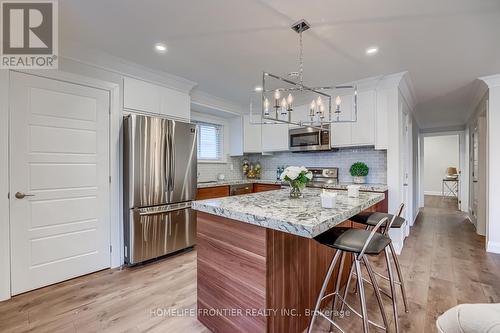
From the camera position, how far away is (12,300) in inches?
82.7

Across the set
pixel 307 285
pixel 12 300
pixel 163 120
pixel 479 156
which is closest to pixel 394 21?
pixel 307 285

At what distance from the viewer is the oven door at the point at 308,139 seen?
3928 mm

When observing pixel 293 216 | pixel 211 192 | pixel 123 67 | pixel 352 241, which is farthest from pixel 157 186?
pixel 352 241

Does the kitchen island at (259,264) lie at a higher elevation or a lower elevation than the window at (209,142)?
lower

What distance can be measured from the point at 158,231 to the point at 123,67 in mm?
2058

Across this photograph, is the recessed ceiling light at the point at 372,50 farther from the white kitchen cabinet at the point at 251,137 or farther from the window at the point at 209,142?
the window at the point at 209,142

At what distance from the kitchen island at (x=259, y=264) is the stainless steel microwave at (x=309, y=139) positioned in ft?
7.34

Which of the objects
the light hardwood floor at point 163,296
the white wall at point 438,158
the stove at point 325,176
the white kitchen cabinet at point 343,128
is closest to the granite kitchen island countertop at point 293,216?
the light hardwood floor at point 163,296

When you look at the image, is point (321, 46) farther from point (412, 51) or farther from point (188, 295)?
point (188, 295)

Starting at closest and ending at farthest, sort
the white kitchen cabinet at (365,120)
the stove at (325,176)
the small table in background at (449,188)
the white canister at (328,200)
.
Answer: the white canister at (328,200) < the white kitchen cabinet at (365,120) < the stove at (325,176) < the small table in background at (449,188)

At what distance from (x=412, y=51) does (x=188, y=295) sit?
3388mm

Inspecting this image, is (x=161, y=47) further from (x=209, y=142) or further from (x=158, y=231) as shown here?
(x=209, y=142)

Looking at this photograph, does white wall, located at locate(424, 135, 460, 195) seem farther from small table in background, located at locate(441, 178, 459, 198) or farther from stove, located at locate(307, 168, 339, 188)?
stove, located at locate(307, 168, 339, 188)

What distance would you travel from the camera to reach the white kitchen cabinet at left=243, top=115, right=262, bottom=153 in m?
4.92
